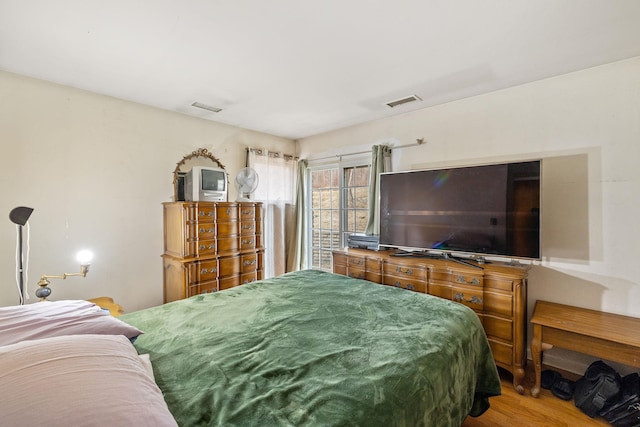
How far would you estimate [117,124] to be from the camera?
2832 millimetres

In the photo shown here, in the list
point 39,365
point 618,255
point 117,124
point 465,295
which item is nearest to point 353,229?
point 465,295

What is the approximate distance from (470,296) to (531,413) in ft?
2.73

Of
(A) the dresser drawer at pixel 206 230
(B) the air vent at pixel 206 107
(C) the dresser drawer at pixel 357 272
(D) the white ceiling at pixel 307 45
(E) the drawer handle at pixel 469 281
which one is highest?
(B) the air vent at pixel 206 107

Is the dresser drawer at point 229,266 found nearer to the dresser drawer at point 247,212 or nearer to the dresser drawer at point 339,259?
the dresser drawer at point 247,212

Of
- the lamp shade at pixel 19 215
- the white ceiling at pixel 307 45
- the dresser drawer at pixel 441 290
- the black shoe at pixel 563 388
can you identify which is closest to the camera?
the white ceiling at pixel 307 45

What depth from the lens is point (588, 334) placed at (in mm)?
1892

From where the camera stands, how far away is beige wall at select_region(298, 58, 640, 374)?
84.4 inches

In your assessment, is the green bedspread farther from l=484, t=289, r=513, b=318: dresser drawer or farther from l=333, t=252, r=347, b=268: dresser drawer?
l=333, t=252, r=347, b=268: dresser drawer

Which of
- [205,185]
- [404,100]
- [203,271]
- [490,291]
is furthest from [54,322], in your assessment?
[404,100]

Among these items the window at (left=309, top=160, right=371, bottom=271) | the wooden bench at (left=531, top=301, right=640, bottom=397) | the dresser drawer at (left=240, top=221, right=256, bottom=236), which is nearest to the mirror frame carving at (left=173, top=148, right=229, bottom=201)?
the dresser drawer at (left=240, top=221, right=256, bottom=236)

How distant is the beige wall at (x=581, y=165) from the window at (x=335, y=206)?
146 cm

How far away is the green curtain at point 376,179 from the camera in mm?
3420

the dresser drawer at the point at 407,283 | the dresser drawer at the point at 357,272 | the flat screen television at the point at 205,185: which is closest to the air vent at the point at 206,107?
the flat screen television at the point at 205,185

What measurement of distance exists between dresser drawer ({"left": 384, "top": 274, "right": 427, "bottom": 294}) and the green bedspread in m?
0.75
